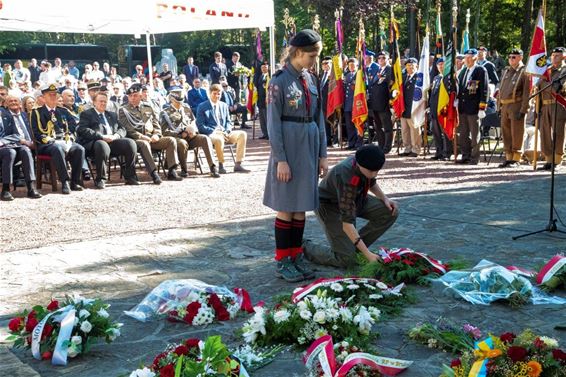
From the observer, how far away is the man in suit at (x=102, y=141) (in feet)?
38.3

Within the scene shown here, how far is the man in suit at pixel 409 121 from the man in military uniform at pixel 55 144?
7252mm

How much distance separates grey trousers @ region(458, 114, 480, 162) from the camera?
524 inches

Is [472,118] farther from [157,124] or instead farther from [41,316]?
[41,316]

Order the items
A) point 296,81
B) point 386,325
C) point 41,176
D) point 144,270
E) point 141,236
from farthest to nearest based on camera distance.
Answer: point 41,176 → point 141,236 → point 144,270 → point 296,81 → point 386,325

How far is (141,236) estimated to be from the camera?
7.83 m

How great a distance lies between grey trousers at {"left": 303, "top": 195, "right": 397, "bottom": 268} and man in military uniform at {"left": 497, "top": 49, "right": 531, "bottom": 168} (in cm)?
739

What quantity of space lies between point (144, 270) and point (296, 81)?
7.48ft

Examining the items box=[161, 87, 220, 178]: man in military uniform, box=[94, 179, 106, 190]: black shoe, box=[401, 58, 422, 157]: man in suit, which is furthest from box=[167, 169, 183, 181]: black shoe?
box=[401, 58, 422, 157]: man in suit

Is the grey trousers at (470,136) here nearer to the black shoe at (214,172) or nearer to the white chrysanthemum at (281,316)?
the black shoe at (214,172)

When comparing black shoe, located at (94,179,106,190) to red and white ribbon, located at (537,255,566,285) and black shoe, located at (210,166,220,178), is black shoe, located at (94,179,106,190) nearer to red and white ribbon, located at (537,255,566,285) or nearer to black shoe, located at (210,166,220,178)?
black shoe, located at (210,166,220,178)

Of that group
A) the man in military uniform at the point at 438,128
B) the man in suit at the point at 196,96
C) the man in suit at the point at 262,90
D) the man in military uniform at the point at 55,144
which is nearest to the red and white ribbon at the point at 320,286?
the man in military uniform at the point at 55,144

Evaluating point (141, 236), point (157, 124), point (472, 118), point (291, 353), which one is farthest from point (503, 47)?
point (291, 353)

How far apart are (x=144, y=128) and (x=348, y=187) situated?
766 centimetres

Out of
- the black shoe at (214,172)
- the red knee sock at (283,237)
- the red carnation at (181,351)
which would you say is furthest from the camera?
the black shoe at (214,172)
